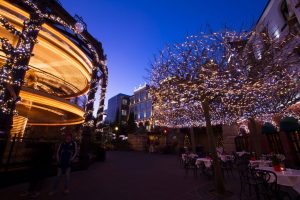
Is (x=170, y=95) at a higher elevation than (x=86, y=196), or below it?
higher

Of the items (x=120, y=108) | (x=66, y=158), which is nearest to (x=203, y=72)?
(x=66, y=158)

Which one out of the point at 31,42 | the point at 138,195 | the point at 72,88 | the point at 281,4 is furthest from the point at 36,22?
the point at 281,4

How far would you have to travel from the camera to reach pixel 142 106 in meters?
61.1

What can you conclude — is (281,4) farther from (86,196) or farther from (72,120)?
(72,120)

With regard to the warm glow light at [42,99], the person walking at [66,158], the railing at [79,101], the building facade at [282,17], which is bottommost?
the person walking at [66,158]

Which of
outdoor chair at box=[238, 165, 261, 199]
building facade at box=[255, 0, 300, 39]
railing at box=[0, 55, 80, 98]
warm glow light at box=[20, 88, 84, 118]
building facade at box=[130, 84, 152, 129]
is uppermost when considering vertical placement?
building facade at box=[130, 84, 152, 129]

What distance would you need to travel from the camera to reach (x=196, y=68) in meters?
Answer: 8.18

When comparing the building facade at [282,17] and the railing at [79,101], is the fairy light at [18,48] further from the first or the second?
the building facade at [282,17]

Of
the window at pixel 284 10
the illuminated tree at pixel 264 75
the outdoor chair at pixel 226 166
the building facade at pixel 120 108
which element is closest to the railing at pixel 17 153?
the illuminated tree at pixel 264 75

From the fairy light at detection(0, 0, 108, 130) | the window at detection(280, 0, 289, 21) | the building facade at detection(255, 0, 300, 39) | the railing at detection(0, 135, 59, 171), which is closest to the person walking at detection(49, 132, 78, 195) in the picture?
the railing at detection(0, 135, 59, 171)

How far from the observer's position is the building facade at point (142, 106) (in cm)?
5717

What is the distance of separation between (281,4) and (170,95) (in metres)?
12.1

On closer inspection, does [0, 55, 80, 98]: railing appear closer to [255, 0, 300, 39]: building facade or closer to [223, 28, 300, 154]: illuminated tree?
[223, 28, 300, 154]: illuminated tree

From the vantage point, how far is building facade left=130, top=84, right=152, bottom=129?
188 ft
